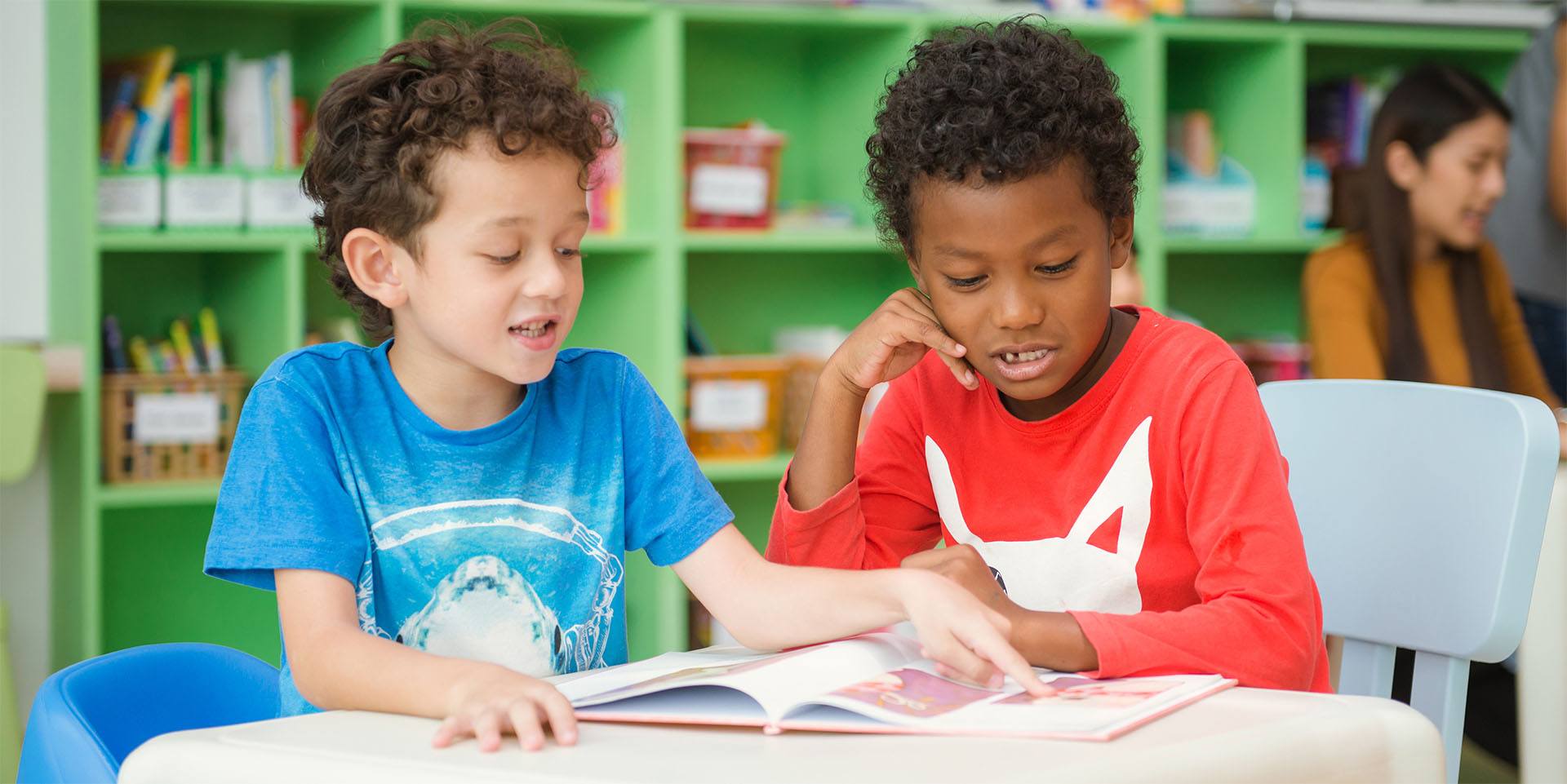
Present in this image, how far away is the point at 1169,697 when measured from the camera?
0.79m

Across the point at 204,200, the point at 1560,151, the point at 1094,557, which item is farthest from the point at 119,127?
the point at 1560,151

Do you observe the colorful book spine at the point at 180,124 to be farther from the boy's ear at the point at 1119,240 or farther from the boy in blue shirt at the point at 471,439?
the boy's ear at the point at 1119,240

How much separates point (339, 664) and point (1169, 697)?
49 centimetres

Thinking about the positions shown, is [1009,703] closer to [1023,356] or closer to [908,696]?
[908,696]

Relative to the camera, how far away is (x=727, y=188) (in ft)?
9.48

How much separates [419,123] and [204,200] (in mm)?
1693

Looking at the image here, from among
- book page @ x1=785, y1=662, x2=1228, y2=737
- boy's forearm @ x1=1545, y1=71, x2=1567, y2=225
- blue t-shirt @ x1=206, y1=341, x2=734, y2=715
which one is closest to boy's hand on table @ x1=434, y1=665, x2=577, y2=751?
book page @ x1=785, y1=662, x2=1228, y2=737

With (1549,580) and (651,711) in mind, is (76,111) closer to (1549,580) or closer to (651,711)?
(651,711)

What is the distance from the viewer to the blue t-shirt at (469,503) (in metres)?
0.99

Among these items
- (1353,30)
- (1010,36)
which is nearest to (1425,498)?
(1010,36)

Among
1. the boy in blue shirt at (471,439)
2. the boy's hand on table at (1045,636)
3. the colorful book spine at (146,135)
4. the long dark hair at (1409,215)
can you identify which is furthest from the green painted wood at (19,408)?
the long dark hair at (1409,215)

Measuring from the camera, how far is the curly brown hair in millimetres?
1071

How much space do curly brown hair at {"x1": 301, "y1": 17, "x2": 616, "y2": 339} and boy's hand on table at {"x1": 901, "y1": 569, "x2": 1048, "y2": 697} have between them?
0.44m

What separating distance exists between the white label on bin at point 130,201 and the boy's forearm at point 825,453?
1.75 metres
